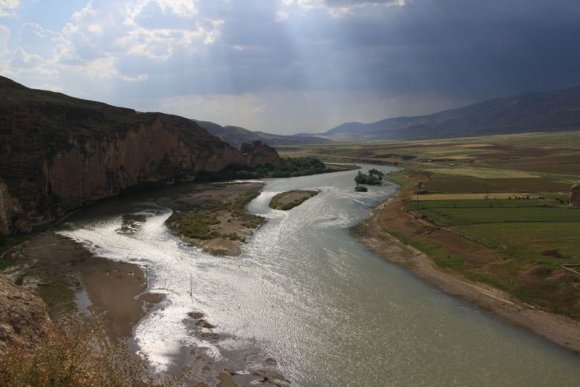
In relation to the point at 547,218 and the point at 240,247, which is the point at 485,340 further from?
the point at 547,218

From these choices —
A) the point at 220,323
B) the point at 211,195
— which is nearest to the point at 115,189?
the point at 211,195

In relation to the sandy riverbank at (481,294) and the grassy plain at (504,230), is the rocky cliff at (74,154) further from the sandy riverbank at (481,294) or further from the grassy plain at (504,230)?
the grassy plain at (504,230)

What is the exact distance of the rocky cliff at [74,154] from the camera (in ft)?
179

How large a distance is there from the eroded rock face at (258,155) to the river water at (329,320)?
277 feet

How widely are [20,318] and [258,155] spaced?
116988 millimetres

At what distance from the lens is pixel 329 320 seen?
29203 millimetres

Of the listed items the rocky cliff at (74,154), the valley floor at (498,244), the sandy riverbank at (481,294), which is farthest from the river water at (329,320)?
the rocky cliff at (74,154)

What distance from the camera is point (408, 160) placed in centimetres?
16600

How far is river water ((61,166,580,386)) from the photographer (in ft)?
77.4

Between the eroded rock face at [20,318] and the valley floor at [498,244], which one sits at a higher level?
the eroded rock face at [20,318]

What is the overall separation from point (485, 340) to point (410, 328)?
4.51 m

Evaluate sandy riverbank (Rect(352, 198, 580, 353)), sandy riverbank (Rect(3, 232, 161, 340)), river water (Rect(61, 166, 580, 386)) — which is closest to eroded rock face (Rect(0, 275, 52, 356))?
sandy riverbank (Rect(3, 232, 161, 340))

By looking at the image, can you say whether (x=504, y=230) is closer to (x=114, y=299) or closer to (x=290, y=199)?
(x=114, y=299)

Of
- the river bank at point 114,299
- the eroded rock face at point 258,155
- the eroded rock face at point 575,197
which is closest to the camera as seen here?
the river bank at point 114,299
